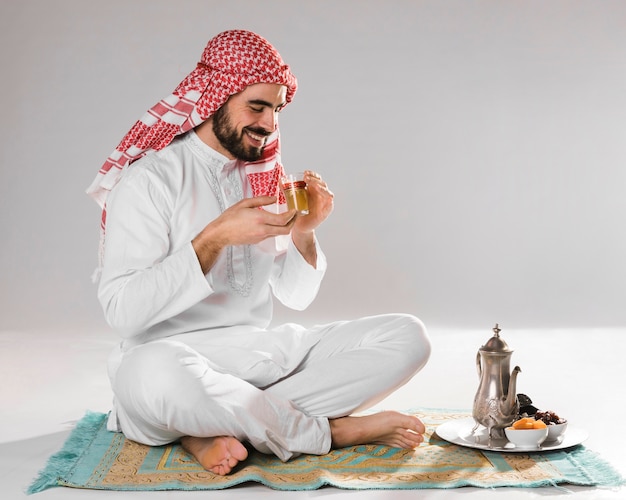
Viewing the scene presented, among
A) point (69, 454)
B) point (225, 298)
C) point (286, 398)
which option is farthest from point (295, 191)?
point (69, 454)

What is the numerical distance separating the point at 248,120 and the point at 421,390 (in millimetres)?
1578

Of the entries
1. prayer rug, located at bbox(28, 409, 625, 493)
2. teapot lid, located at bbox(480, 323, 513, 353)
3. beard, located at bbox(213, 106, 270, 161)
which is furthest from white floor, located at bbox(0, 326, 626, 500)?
beard, located at bbox(213, 106, 270, 161)

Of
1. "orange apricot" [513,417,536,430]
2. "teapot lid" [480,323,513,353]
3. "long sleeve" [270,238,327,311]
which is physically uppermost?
"long sleeve" [270,238,327,311]

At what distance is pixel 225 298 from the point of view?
10.8 feet

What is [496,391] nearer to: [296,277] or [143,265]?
[296,277]

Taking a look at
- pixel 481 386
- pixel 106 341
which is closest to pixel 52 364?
pixel 106 341

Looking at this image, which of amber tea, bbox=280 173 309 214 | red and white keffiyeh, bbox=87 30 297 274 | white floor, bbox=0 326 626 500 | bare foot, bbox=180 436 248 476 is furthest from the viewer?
red and white keffiyeh, bbox=87 30 297 274

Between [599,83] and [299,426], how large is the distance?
16.8ft

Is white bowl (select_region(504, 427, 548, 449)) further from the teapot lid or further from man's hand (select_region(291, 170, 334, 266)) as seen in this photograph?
man's hand (select_region(291, 170, 334, 266))

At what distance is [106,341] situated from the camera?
5.52 metres

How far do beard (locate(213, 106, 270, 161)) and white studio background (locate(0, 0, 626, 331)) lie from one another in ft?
9.96

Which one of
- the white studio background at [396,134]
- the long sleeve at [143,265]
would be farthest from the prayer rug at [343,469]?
the white studio background at [396,134]

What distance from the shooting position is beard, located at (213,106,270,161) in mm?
3338

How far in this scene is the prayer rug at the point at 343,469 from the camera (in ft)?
8.98
